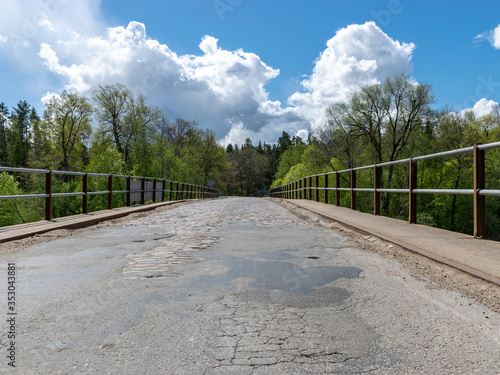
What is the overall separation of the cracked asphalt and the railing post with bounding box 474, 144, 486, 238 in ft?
5.87

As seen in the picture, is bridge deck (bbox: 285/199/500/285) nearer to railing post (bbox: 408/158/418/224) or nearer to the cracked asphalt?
the cracked asphalt

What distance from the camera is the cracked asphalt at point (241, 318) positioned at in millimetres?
1811

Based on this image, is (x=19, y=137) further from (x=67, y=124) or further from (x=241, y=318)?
(x=241, y=318)

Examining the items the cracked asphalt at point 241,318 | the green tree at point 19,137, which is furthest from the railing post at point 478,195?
→ the green tree at point 19,137

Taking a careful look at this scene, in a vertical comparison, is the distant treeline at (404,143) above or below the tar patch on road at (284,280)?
above

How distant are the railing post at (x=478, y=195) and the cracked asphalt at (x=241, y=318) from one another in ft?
5.87

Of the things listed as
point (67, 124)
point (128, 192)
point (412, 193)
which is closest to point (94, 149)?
point (67, 124)

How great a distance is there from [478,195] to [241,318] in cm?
405

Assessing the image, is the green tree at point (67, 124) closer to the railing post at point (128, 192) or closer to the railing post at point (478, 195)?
the railing post at point (128, 192)

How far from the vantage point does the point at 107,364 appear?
70.4 inches

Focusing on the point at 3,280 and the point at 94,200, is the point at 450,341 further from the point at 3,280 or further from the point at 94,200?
the point at 94,200

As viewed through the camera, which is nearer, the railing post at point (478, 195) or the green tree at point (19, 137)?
the railing post at point (478, 195)

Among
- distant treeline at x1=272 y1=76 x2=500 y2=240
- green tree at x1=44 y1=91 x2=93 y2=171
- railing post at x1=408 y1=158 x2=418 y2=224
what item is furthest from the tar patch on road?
green tree at x1=44 y1=91 x2=93 y2=171

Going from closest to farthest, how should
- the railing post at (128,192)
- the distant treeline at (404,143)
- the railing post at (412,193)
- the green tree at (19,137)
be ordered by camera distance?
the railing post at (412,193) < the railing post at (128,192) < the distant treeline at (404,143) < the green tree at (19,137)
